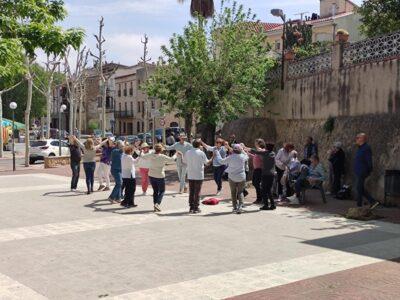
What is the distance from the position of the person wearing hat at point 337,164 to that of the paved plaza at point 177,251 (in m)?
2.66

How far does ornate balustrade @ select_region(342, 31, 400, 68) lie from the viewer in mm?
14531

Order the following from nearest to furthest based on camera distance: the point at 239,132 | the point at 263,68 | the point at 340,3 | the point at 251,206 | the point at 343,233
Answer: the point at 343,233
the point at 251,206
the point at 263,68
the point at 239,132
the point at 340,3

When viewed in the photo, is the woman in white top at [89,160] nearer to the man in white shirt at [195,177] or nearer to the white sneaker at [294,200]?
the man in white shirt at [195,177]

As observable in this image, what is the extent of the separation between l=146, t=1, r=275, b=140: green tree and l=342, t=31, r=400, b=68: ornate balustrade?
5.19 meters

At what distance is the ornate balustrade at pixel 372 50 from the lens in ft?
47.7

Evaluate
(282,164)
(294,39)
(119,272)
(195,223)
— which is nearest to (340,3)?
(294,39)

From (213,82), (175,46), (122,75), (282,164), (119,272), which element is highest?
(122,75)

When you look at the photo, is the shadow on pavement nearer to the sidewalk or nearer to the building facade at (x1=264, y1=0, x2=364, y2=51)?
the sidewalk

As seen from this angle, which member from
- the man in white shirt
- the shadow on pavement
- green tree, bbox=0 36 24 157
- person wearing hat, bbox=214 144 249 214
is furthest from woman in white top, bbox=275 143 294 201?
green tree, bbox=0 36 24 157

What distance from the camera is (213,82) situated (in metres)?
21.7

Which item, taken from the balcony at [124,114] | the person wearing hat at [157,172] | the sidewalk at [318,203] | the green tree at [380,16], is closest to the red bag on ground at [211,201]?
the sidewalk at [318,203]

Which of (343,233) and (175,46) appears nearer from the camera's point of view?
(343,233)

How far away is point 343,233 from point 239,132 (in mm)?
13628

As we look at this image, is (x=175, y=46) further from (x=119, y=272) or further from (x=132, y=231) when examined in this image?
(x=119, y=272)
